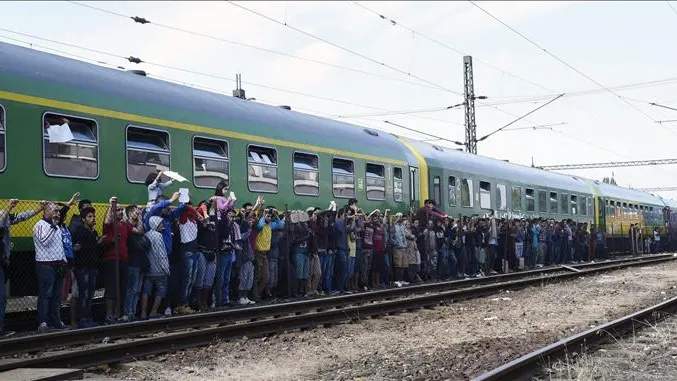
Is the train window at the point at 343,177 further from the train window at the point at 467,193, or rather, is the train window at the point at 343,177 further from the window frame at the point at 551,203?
the window frame at the point at 551,203

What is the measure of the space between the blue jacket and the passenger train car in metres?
0.49

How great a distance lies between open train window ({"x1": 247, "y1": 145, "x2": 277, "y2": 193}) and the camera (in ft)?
46.9

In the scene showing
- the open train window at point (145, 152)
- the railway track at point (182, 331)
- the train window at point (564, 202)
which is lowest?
the railway track at point (182, 331)

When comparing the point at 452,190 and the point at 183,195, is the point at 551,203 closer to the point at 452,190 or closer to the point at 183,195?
the point at 452,190

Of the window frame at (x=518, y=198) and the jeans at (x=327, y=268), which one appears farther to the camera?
the window frame at (x=518, y=198)

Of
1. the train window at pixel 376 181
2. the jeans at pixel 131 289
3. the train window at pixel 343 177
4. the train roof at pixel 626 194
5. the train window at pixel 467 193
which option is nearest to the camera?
the jeans at pixel 131 289

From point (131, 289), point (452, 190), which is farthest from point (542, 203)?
point (131, 289)

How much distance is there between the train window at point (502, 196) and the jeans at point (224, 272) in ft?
46.3

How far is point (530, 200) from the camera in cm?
2866

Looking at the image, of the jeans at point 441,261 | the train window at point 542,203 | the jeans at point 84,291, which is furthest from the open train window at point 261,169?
the train window at point 542,203

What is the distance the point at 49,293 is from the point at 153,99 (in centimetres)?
371

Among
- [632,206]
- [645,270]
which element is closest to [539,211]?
[645,270]

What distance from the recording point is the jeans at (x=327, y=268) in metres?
16.0

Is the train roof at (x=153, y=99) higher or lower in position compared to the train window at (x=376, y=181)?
higher
